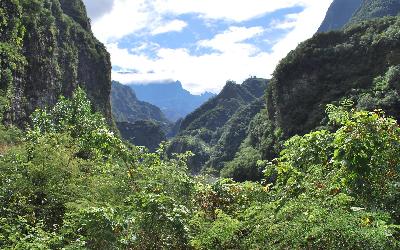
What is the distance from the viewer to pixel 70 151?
13867 millimetres

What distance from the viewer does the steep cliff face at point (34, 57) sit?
174ft

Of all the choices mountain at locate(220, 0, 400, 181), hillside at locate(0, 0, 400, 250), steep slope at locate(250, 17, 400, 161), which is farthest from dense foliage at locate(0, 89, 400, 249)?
steep slope at locate(250, 17, 400, 161)

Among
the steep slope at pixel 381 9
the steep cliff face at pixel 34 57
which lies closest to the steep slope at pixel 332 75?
the steep cliff face at pixel 34 57

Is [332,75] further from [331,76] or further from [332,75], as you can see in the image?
[331,76]

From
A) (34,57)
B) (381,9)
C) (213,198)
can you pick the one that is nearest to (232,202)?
(213,198)

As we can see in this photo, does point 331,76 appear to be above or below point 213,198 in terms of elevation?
above

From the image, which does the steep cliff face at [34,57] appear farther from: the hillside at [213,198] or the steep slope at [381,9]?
the steep slope at [381,9]

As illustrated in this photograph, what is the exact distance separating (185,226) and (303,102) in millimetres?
62437

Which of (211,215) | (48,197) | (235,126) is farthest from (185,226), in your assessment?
(235,126)

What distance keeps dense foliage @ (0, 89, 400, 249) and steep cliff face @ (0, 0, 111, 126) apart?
41167 mm

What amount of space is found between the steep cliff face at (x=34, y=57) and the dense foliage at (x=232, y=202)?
4117 centimetres

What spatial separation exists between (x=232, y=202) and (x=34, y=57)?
60.2 meters

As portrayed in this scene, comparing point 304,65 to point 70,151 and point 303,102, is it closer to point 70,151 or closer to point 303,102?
point 303,102

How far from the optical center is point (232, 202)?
10.5 meters
